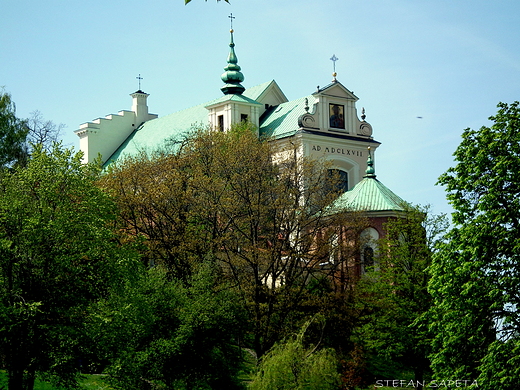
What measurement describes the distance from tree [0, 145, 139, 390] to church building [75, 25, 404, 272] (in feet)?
62.4

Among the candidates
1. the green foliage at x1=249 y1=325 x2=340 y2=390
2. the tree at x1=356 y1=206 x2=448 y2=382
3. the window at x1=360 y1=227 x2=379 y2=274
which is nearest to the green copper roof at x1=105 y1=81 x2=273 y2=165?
the window at x1=360 y1=227 x2=379 y2=274

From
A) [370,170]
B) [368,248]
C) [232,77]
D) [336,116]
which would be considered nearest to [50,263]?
[368,248]

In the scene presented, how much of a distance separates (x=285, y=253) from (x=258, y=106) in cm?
1859

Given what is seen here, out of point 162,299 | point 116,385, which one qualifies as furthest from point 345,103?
point 116,385

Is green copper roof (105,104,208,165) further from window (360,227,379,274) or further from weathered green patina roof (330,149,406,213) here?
window (360,227,379,274)

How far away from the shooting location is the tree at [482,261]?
999 inches

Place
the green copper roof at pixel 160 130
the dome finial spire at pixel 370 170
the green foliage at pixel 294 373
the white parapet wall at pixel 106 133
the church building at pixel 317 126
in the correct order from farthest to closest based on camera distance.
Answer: the white parapet wall at pixel 106 133 → the green copper roof at pixel 160 130 → the dome finial spire at pixel 370 170 → the church building at pixel 317 126 → the green foliage at pixel 294 373

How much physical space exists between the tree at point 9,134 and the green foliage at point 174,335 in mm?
16123

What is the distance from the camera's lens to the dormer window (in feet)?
184

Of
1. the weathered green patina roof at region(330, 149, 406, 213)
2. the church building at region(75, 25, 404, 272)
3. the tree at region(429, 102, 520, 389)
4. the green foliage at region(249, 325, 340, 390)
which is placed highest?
the church building at region(75, 25, 404, 272)

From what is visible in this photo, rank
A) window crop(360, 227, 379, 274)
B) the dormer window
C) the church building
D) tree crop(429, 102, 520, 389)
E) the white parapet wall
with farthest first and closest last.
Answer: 1. the white parapet wall
2. the dormer window
3. the church building
4. window crop(360, 227, 379, 274)
5. tree crop(429, 102, 520, 389)

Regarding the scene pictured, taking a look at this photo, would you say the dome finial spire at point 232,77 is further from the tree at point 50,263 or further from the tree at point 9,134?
the tree at point 50,263

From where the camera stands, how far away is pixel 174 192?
41875mm

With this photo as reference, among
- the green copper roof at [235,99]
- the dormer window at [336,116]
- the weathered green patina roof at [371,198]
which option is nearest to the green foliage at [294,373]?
the weathered green patina roof at [371,198]
